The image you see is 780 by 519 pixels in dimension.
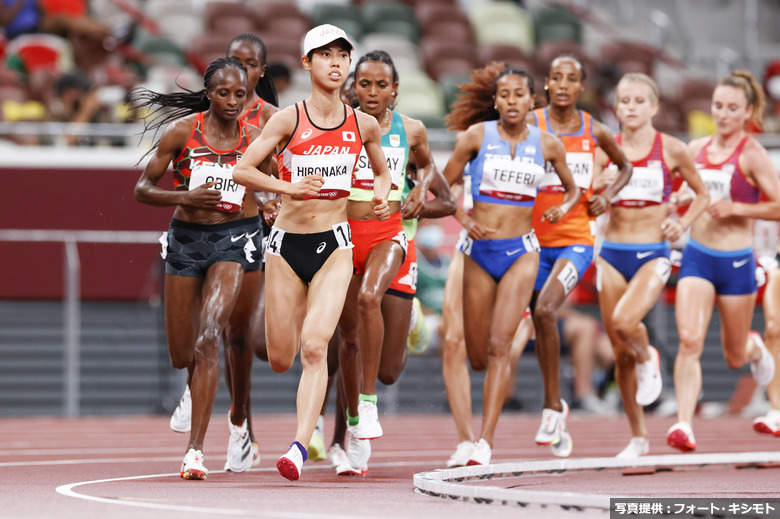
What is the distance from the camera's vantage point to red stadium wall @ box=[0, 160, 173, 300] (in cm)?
1619

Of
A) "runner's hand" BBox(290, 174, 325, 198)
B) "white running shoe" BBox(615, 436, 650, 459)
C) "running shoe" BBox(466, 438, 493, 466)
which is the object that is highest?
"runner's hand" BBox(290, 174, 325, 198)

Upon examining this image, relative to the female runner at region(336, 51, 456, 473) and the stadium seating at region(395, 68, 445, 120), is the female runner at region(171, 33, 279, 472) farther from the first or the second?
the stadium seating at region(395, 68, 445, 120)

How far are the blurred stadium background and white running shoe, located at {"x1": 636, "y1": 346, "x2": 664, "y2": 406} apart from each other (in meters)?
5.89

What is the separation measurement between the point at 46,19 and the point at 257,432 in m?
8.54

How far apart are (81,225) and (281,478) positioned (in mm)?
9873

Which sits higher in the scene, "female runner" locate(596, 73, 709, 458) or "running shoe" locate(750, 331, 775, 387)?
"female runner" locate(596, 73, 709, 458)

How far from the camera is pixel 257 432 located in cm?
1327

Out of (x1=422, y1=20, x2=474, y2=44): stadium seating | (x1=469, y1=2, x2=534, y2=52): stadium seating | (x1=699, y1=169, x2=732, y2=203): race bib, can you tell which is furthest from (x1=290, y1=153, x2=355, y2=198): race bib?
(x1=422, y1=20, x2=474, y2=44): stadium seating

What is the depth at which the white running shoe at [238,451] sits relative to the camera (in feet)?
27.7

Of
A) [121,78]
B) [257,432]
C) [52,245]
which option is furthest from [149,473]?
[121,78]

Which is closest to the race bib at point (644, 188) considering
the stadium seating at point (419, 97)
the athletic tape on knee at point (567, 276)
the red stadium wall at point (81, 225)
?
the athletic tape on knee at point (567, 276)

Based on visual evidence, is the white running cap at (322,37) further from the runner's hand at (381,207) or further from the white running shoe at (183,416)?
the white running shoe at (183,416)

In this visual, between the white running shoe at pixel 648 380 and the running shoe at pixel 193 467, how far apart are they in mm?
3612

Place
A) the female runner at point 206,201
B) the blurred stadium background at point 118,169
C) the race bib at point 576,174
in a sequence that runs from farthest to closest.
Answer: the blurred stadium background at point 118,169, the race bib at point 576,174, the female runner at point 206,201
